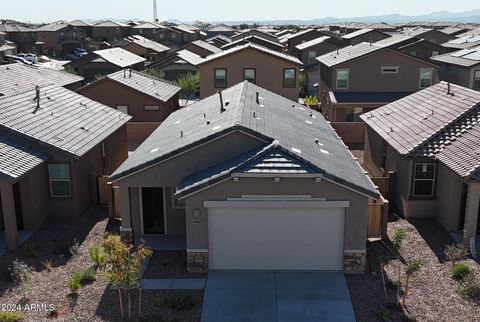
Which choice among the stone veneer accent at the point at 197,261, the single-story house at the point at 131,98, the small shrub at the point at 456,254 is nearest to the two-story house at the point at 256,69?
the single-story house at the point at 131,98

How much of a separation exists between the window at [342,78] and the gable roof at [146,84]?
451 inches

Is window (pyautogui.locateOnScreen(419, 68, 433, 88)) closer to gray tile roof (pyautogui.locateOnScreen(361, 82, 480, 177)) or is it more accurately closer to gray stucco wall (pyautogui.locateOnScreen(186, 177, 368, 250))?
gray tile roof (pyautogui.locateOnScreen(361, 82, 480, 177))

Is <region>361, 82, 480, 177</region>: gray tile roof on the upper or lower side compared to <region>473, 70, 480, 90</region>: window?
upper

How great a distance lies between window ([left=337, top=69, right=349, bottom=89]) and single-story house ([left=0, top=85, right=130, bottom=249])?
1882cm

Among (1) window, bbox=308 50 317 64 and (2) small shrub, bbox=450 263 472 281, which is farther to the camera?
(1) window, bbox=308 50 317 64

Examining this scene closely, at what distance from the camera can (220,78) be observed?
40.1 m

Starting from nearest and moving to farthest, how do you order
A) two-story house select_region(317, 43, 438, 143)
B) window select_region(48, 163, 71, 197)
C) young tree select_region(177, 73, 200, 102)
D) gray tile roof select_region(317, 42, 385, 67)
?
1. window select_region(48, 163, 71, 197)
2. two-story house select_region(317, 43, 438, 143)
3. gray tile roof select_region(317, 42, 385, 67)
4. young tree select_region(177, 73, 200, 102)

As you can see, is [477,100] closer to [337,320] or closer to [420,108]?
[420,108]

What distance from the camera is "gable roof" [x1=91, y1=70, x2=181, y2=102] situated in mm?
34031

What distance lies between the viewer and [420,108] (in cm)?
2244

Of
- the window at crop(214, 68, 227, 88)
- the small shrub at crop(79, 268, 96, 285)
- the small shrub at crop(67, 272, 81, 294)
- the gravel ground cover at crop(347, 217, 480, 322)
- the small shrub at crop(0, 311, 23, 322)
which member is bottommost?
the gravel ground cover at crop(347, 217, 480, 322)

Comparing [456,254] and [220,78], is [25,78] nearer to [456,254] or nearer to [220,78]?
[220,78]

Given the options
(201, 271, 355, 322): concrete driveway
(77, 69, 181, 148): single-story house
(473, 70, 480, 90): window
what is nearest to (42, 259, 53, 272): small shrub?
(201, 271, 355, 322): concrete driveway

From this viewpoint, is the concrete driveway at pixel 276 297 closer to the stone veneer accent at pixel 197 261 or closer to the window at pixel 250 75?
the stone veneer accent at pixel 197 261
